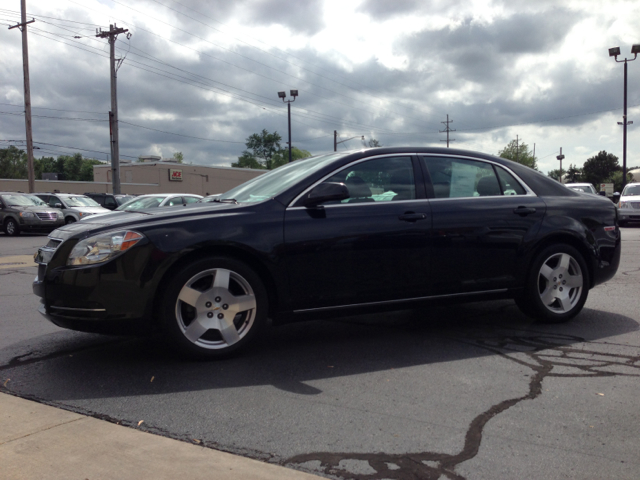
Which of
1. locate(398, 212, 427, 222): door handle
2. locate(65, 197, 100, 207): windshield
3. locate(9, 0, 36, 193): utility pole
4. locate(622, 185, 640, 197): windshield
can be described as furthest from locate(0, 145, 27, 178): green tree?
locate(398, 212, 427, 222): door handle

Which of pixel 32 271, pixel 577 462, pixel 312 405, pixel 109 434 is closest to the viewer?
pixel 577 462

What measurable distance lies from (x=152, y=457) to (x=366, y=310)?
2.28 meters

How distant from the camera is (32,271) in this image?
9.75m

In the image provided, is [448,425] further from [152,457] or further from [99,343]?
[99,343]

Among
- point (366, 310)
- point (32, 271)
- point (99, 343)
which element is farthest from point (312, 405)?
point (32, 271)

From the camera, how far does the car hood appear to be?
413 cm

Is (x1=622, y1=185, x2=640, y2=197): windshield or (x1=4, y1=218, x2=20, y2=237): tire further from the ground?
(x1=622, y1=185, x2=640, y2=197): windshield

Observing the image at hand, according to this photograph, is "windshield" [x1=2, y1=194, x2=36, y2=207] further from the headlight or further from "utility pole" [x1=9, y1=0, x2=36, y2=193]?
the headlight

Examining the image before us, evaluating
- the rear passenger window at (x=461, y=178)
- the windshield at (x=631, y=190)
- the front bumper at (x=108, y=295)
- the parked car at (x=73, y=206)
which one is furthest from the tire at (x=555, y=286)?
the windshield at (x=631, y=190)

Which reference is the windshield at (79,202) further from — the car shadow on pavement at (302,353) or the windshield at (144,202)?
the car shadow on pavement at (302,353)

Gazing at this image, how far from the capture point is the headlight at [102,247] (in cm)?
399

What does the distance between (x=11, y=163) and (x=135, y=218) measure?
393ft

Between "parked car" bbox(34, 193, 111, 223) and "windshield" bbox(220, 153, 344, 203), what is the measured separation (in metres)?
19.2

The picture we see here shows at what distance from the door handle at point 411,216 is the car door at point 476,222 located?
0.13 m
